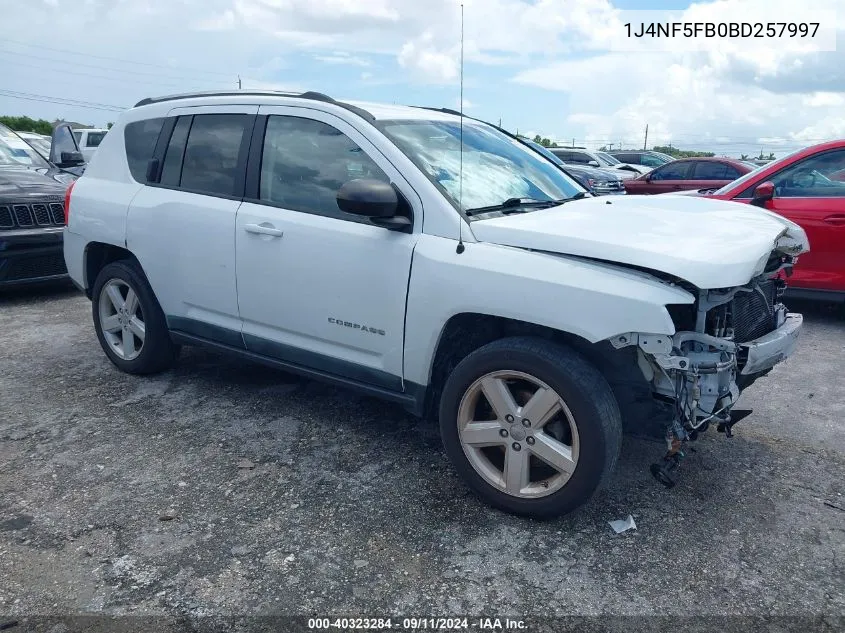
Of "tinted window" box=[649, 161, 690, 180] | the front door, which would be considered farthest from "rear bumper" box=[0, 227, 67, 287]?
"tinted window" box=[649, 161, 690, 180]

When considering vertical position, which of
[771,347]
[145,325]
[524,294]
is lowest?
[145,325]

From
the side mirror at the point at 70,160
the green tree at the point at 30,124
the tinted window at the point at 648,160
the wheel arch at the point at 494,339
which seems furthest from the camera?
the green tree at the point at 30,124

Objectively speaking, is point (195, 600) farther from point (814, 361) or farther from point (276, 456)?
point (814, 361)

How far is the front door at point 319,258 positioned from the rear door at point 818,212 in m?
4.36

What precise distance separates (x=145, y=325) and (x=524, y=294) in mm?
2797

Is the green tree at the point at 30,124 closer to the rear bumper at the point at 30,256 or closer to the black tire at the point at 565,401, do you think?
the rear bumper at the point at 30,256

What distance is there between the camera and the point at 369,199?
3080 mm

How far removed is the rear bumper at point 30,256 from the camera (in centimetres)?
673

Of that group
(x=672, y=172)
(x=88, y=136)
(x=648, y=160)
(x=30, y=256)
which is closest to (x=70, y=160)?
(x=30, y=256)

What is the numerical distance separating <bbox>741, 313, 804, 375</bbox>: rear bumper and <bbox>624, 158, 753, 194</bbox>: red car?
1068 cm

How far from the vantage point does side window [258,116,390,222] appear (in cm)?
352

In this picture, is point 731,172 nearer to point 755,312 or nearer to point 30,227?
point 755,312

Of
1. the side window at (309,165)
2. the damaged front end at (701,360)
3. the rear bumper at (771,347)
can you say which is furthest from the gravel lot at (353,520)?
the side window at (309,165)

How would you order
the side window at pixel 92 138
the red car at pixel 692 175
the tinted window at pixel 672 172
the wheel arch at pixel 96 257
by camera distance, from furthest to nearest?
the side window at pixel 92 138, the tinted window at pixel 672 172, the red car at pixel 692 175, the wheel arch at pixel 96 257
